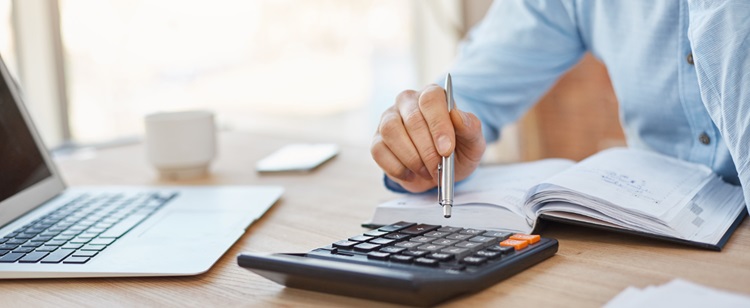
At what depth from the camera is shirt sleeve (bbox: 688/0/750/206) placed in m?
0.87

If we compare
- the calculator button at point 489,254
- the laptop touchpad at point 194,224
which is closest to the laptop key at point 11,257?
the laptop touchpad at point 194,224

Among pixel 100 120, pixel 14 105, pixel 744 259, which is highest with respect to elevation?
pixel 14 105

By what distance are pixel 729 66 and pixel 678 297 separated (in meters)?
0.36

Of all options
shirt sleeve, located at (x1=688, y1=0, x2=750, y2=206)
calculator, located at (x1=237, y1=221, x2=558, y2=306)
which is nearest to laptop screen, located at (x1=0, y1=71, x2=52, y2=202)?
calculator, located at (x1=237, y1=221, x2=558, y2=306)

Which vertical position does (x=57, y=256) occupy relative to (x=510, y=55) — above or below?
below

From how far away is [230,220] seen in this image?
3.37ft

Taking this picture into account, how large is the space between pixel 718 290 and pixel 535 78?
792 millimetres

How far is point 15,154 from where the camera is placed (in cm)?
109

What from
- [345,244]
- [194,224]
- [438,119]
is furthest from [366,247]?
[194,224]

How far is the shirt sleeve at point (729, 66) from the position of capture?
869 millimetres

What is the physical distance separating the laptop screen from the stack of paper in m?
0.74

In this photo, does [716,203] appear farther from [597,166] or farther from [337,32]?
[337,32]

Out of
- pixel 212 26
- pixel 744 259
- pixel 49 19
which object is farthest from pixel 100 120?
pixel 744 259

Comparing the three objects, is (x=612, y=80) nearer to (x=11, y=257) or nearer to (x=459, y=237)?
(x=459, y=237)
